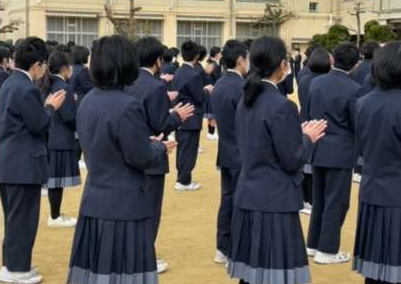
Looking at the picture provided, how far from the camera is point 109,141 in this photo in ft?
11.9

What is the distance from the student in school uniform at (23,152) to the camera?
4.90 meters

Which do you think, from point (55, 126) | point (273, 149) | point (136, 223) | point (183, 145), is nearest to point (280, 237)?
point (273, 149)

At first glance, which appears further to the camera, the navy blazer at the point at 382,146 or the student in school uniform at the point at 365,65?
the student in school uniform at the point at 365,65

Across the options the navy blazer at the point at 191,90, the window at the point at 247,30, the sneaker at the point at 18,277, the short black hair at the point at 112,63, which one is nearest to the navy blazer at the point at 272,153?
the short black hair at the point at 112,63

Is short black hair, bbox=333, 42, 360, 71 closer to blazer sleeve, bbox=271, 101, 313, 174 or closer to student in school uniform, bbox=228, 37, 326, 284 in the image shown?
student in school uniform, bbox=228, 37, 326, 284

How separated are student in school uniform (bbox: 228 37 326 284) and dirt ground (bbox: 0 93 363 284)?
4.48 ft

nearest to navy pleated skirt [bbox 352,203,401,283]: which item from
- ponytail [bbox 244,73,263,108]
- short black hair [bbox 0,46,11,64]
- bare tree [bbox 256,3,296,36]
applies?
ponytail [bbox 244,73,263,108]

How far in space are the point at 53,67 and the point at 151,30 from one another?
3514 centimetres

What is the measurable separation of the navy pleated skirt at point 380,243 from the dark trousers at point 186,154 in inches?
185

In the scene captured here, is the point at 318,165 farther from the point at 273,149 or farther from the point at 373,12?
the point at 373,12

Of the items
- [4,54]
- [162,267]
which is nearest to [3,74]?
[4,54]

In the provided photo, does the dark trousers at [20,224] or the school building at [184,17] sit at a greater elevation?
the school building at [184,17]

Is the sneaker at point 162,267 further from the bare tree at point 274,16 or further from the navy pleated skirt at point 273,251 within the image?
the bare tree at point 274,16

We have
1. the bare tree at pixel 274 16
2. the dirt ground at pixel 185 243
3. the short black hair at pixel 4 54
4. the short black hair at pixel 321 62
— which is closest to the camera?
the dirt ground at pixel 185 243
